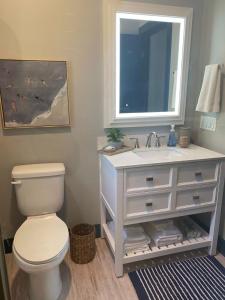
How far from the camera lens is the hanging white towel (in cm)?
187

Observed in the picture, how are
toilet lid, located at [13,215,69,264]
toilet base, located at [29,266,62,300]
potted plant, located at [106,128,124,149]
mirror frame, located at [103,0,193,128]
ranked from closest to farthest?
toilet lid, located at [13,215,69,264] → toilet base, located at [29,266,62,300] → mirror frame, located at [103,0,193,128] → potted plant, located at [106,128,124,149]

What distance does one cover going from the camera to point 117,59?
2.00 m

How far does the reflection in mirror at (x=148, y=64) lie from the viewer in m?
2.02

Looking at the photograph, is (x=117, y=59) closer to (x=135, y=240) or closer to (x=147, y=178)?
(x=147, y=178)

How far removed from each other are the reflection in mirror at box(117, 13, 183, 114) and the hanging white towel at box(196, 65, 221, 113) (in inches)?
12.4

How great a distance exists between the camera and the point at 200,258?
6.59 feet

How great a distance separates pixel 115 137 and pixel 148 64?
30.0 inches

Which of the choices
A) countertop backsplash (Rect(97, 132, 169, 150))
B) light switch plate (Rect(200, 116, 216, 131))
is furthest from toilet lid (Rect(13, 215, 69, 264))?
light switch plate (Rect(200, 116, 216, 131))

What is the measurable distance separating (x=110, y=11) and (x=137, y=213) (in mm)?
1589

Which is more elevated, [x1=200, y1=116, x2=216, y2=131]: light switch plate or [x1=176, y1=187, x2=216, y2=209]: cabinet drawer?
[x1=200, y1=116, x2=216, y2=131]: light switch plate

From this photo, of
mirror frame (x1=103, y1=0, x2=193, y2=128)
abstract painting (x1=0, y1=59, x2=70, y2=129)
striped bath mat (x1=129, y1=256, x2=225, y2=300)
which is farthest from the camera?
mirror frame (x1=103, y1=0, x2=193, y2=128)

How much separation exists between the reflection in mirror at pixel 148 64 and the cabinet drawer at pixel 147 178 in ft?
2.24

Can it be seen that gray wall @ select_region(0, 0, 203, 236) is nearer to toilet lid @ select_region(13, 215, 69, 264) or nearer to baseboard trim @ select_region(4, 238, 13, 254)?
baseboard trim @ select_region(4, 238, 13, 254)

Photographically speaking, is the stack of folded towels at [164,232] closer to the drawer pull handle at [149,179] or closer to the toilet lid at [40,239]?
the drawer pull handle at [149,179]
